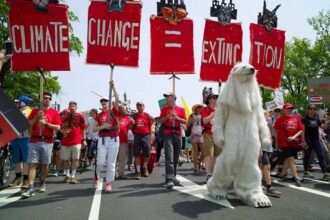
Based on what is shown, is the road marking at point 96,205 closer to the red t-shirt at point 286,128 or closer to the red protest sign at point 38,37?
the red protest sign at point 38,37

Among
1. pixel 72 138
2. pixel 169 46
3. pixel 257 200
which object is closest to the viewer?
pixel 257 200

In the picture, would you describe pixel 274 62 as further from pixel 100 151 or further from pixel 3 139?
pixel 3 139

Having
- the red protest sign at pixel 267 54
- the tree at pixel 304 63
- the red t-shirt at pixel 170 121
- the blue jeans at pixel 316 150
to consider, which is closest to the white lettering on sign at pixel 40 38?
the red t-shirt at pixel 170 121

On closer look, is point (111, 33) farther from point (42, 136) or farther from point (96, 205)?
point (96, 205)

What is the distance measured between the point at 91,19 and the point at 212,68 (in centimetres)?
293

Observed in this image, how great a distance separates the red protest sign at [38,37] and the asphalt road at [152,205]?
2.61m

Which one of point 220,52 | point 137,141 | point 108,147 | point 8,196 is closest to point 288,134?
point 220,52

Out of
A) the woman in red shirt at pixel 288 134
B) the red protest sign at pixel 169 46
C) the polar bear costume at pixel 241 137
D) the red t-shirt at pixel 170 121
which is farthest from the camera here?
the woman in red shirt at pixel 288 134

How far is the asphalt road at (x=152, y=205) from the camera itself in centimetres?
499

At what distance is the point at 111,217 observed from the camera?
4941 mm

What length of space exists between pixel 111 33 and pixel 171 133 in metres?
2.48

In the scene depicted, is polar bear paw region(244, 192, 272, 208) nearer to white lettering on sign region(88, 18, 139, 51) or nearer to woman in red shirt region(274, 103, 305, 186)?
woman in red shirt region(274, 103, 305, 186)

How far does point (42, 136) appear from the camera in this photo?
22.6 ft

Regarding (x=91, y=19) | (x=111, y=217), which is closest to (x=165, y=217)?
(x=111, y=217)
